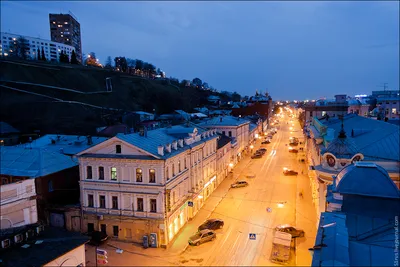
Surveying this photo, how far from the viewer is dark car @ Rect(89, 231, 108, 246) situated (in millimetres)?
27695

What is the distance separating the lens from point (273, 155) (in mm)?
69562

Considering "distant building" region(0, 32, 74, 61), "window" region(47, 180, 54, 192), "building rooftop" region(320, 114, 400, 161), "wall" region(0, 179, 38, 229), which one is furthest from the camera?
"distant building" region(0, 32, 74, 61)

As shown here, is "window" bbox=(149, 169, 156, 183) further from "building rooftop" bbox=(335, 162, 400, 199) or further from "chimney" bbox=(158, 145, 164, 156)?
"building rooftop" bbox=(335, 162, 400, 199)

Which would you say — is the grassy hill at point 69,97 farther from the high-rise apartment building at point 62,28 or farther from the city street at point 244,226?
the high-rise apartment building at point 62,28

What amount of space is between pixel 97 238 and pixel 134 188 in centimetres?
573

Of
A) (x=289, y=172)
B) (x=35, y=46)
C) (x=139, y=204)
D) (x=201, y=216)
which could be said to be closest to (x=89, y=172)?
(x=139, y=204)

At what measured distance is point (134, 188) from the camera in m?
28.1

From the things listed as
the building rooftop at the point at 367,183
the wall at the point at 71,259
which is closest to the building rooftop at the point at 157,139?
the wall at the point at 71,259

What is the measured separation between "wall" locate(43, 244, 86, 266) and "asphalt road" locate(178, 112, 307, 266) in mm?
8622

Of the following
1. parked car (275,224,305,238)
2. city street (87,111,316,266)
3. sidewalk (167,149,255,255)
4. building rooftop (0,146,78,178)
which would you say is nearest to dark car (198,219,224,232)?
city street (87,111,316,266)

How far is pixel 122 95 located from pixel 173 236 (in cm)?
11592

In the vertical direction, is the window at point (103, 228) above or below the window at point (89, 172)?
below

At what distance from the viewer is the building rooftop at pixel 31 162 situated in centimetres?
3028

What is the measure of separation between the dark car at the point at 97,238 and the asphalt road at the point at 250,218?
8.19m
